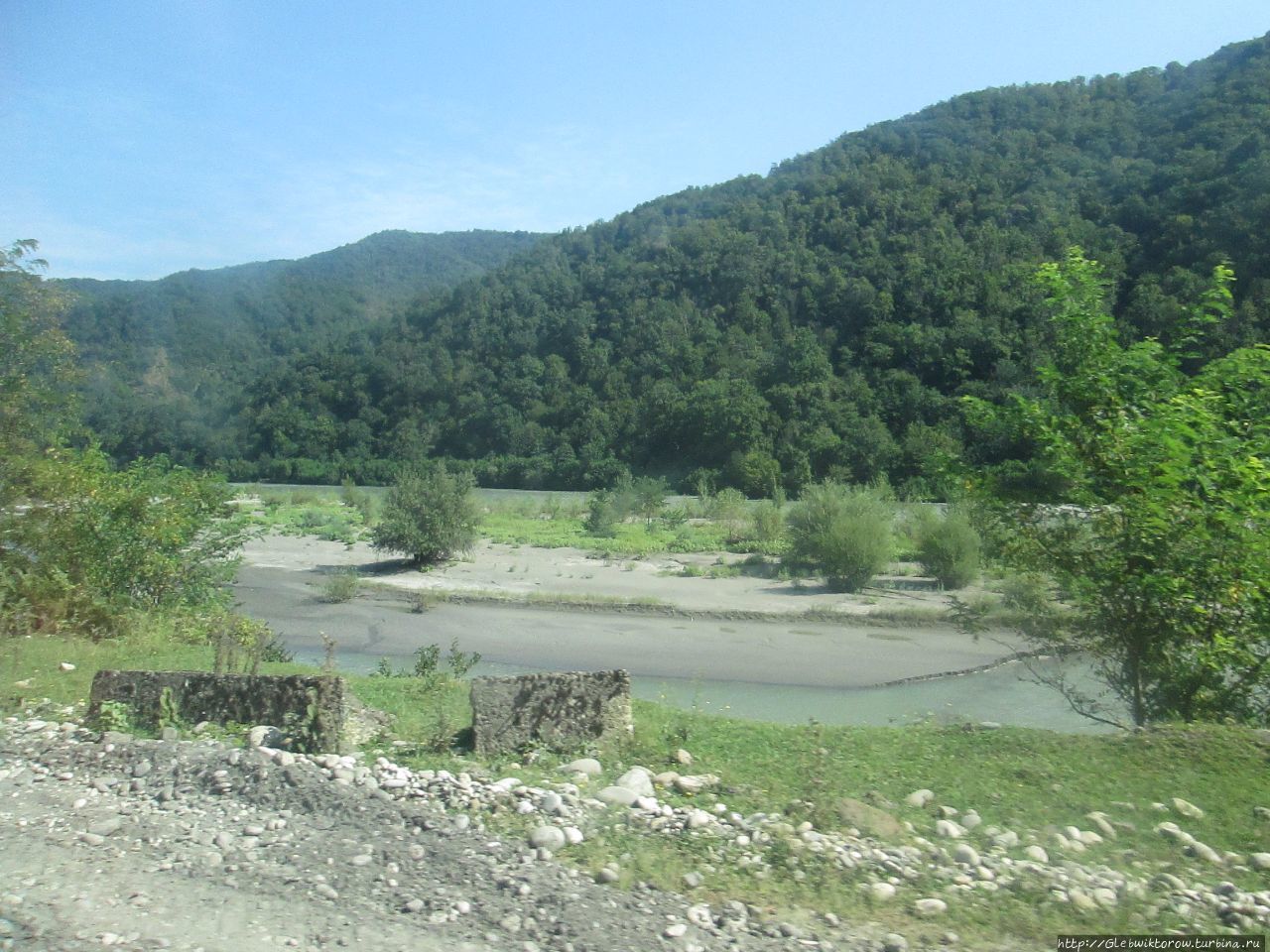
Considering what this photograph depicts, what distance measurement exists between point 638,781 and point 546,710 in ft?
3.29

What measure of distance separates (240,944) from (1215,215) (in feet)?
134

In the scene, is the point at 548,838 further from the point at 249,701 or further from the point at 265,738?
the point at 249,701

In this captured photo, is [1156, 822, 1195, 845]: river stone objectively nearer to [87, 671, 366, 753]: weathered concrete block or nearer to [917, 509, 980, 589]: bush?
[87, 671, 366, 753]: weathered concrete block

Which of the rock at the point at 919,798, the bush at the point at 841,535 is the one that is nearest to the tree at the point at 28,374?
the rock at the point at 919,798

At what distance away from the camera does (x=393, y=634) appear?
2020cm

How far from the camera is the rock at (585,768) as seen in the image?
5.99 metres

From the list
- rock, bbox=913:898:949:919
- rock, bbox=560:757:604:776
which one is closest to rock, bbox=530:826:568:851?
rock, bbox=560:757:604:776

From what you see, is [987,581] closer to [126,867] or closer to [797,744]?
[797,744]

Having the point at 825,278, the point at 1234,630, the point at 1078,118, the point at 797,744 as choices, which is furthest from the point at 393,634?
the point at 1078,118

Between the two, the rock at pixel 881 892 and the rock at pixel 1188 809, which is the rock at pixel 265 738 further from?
the rock at pixel 1188 809

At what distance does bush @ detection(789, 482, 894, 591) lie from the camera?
25.8 meters

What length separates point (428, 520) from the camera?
29.0 metres

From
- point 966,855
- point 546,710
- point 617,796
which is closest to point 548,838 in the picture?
point 617,796

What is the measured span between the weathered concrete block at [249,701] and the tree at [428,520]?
21.6m
